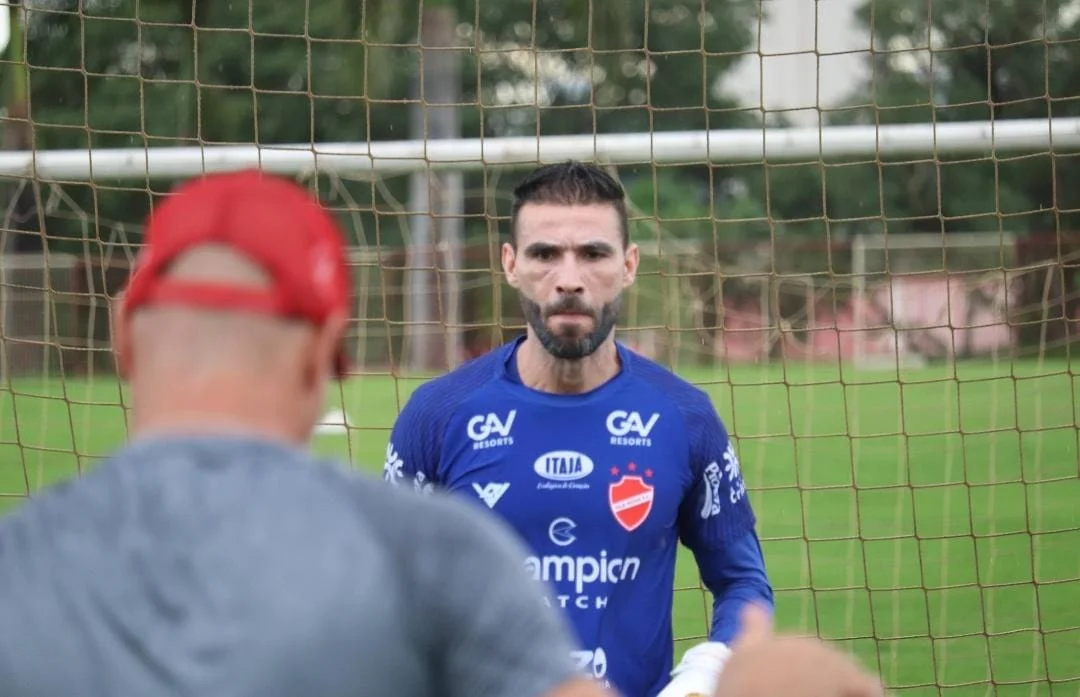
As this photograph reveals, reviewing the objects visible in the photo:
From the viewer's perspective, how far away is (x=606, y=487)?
380 cm

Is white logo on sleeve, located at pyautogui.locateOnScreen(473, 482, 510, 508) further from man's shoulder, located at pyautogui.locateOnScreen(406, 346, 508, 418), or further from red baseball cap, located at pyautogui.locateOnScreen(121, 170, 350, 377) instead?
red baseball cap, located at pyautogui.locateOnScreen(121, 170, 350, 377)

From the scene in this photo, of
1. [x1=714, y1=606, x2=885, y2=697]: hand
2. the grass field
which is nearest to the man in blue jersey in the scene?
the grass field

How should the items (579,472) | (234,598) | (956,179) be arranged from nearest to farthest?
(234,598), (579,472), (956,179)

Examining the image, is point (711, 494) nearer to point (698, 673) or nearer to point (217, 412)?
point (698, 673)

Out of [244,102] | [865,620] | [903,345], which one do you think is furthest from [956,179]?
[865,620]

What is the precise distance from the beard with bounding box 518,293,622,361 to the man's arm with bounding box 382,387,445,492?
35cm

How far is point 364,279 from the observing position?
20.6 meters

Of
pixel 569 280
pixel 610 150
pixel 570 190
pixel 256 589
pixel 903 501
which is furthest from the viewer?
pixel 903 501

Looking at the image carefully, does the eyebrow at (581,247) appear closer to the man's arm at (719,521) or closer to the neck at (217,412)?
the man's arm at (719,521)

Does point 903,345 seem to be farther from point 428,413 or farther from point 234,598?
point 234,598

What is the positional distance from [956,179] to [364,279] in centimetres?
1917

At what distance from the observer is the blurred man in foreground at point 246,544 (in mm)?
1301

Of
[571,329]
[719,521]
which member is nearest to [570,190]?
[571,329]

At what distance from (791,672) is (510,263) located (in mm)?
2780
